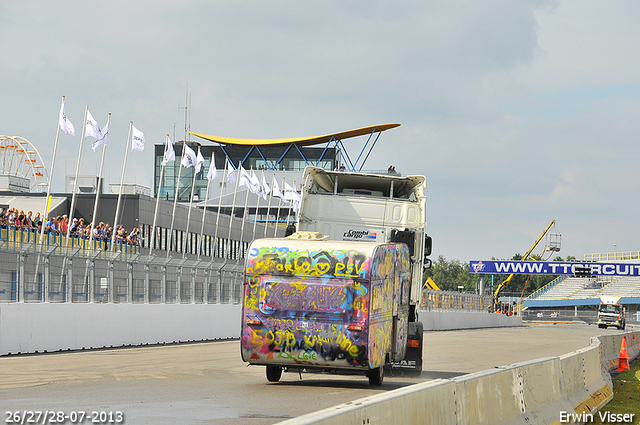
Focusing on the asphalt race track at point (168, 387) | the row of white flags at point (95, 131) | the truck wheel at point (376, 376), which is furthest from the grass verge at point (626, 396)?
the row of white flags at point (95, 131)

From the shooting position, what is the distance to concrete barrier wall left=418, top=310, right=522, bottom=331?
48.2 meters

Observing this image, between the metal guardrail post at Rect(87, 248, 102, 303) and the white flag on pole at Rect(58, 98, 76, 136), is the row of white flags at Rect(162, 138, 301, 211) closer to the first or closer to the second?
the white flag on pole at Rect(58, 98, 76, 136)

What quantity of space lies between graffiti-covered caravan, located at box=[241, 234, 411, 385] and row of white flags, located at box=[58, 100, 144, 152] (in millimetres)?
22755

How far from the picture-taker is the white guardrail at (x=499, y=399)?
5965 millimetres

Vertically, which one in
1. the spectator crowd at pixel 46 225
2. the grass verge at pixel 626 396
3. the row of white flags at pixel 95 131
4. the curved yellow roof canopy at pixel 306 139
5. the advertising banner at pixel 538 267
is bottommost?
the grass verge at pixel 626 396

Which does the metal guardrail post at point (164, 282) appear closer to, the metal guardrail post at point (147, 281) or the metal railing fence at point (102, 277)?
the metal railing fence at point (102, 277)

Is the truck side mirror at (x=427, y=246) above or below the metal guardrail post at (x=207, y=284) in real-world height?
above

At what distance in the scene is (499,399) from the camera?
8.85m

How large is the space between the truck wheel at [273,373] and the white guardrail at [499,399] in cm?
458

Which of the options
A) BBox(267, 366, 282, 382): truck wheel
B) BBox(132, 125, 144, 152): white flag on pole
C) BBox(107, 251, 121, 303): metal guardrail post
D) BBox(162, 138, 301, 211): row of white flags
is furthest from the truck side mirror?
BBox(162, 138, 301, 211): row of white flags

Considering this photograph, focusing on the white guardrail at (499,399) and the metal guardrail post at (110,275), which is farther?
the metal guardrail post at (110,275)

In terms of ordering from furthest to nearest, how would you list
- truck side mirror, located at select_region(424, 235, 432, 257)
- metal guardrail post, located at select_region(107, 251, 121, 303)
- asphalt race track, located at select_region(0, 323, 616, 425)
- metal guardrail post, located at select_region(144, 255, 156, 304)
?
metal guardrail post, located at select_region(144, 255, 156, 304) < metal guardrail post, located at select_region(107, 251, 121, 303) < truck side mirror, located at select_region(424, 235, 432, 257) < asphalt race track, located at select_region(0, 323, 616, 425)

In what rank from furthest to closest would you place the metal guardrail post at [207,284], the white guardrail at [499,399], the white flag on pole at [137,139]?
the white flag on pole at [137,139] → the metal guardrail post at [207,284] → the white guardrail at [499,399]

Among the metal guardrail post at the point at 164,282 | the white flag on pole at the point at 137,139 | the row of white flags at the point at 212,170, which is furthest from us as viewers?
the row of white flags at the point at 212,170
